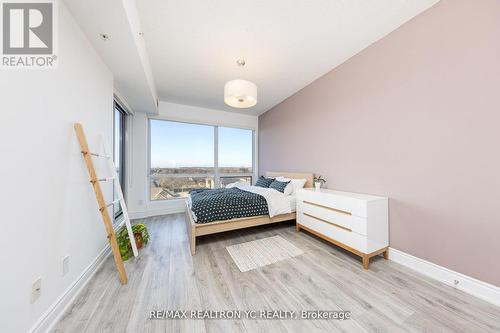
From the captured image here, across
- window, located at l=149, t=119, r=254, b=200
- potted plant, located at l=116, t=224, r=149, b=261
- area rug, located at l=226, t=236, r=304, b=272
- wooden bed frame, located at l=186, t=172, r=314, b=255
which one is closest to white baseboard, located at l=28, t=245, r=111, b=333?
potted plant, located at l=116, t=224, r=149, b=261

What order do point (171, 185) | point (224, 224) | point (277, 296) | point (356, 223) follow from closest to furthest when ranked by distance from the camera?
point (277, 296) → point (356, 223) → point (224, 224) → point (171, 185)

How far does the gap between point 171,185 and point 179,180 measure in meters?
0.22

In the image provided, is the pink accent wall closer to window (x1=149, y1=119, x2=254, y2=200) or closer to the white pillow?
the white pillow

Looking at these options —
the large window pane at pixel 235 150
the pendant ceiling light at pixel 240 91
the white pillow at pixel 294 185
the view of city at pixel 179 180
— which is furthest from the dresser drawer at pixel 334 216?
the view of city at pixel 179 180

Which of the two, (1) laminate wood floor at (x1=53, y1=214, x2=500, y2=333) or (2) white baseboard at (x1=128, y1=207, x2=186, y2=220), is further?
(2) white baseboard at (x1=128, y1=207, x2=186, y2=220)

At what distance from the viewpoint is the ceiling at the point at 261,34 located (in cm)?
166

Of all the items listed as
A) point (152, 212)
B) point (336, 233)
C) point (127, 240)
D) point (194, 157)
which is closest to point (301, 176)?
point (336, 233)

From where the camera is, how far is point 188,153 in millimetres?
4387

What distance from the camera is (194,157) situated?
14.5ft

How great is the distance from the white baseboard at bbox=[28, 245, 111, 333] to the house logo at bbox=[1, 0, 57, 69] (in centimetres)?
153

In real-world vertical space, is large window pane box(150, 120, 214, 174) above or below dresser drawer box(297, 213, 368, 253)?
above

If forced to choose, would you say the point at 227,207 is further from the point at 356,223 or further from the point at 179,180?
the point at 179,180

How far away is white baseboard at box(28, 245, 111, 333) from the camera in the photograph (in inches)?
41.7

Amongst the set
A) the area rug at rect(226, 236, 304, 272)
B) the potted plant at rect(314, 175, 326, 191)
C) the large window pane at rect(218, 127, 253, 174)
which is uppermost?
the large window pane at rect(218, 127, 253, 174)
